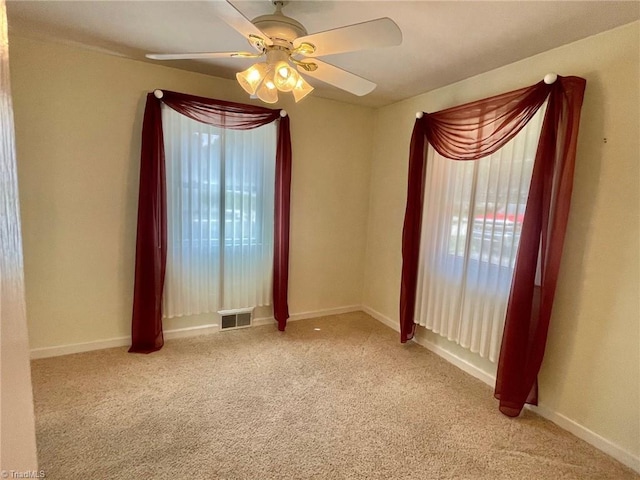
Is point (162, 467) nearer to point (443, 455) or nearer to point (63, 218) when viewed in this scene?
point (443, 455)

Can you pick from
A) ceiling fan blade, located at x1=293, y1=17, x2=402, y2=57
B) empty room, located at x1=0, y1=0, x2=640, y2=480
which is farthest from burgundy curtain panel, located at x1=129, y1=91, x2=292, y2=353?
ceiling fan blade, located at x1=293, y1=17, x2=402, y2=57

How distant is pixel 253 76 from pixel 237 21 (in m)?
0.33

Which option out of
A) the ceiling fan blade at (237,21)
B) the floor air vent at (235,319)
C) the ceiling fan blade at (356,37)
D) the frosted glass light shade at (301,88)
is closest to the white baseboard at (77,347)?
the floor air vent at (235,319)

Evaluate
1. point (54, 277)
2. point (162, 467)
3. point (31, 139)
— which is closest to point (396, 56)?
point (31, 139)

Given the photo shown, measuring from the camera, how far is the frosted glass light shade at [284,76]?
158 cm

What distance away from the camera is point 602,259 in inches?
72.6

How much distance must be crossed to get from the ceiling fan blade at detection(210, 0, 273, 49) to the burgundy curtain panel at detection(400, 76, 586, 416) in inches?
62.5

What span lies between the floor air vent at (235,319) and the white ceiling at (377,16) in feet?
7.12

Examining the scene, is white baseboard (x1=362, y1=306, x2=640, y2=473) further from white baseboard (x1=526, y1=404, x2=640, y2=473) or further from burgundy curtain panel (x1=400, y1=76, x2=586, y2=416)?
burgundy curtain panel (x1=400, y1=76, x2=586, y2=416)

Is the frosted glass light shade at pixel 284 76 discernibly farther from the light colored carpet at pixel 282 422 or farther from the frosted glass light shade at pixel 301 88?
the light colored carpet at pixel 282 422

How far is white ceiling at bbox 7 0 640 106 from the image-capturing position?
1.66 m

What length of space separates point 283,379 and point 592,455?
188 cm

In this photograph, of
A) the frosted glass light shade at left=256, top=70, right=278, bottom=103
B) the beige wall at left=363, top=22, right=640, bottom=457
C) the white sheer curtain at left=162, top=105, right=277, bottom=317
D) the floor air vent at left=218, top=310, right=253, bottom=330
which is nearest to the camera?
the frosted glass light shade at left=256, top=70, right=278, bottom=103

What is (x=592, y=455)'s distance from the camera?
5.93 feet
